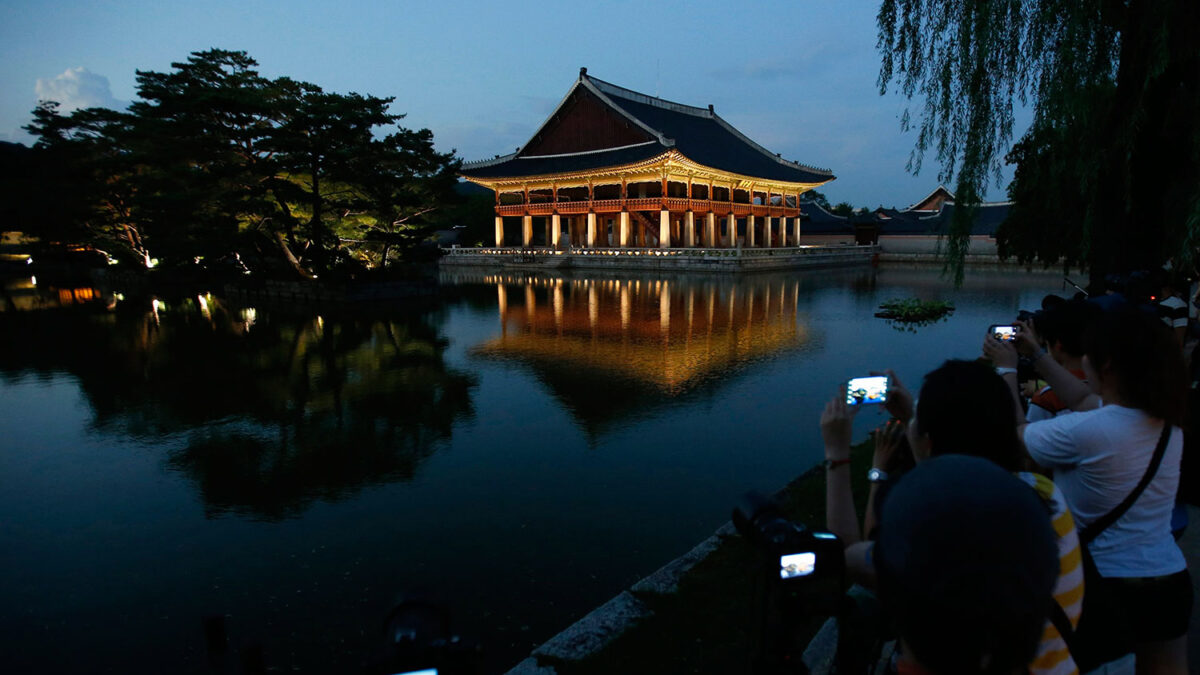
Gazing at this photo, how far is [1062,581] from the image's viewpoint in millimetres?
1477

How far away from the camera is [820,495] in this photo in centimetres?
489

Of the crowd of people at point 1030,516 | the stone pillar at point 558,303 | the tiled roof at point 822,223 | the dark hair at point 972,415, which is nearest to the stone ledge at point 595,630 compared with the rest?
the crowd of people at point 1030,516

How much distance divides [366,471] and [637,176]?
3254 cm

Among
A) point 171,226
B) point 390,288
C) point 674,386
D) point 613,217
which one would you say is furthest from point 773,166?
point 674,386

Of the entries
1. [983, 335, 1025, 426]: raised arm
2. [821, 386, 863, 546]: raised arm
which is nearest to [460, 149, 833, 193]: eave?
[983, 335, 1025, 426]: raised arm

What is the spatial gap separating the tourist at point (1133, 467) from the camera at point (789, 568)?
0.90m

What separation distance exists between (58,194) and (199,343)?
2501 centimetres

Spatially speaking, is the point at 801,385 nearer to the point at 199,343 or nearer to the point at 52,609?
the point at 52,609

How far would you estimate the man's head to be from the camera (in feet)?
3.14

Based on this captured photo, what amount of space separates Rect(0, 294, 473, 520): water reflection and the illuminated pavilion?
22623 mm

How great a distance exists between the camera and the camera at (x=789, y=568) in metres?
1.68

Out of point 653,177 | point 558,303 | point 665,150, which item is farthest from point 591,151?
point 558,303

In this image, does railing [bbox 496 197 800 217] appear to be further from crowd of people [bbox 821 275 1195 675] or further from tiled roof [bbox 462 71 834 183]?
crowd of people [bbox 821 275 1195 675]

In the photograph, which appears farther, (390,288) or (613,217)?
(613,217)
